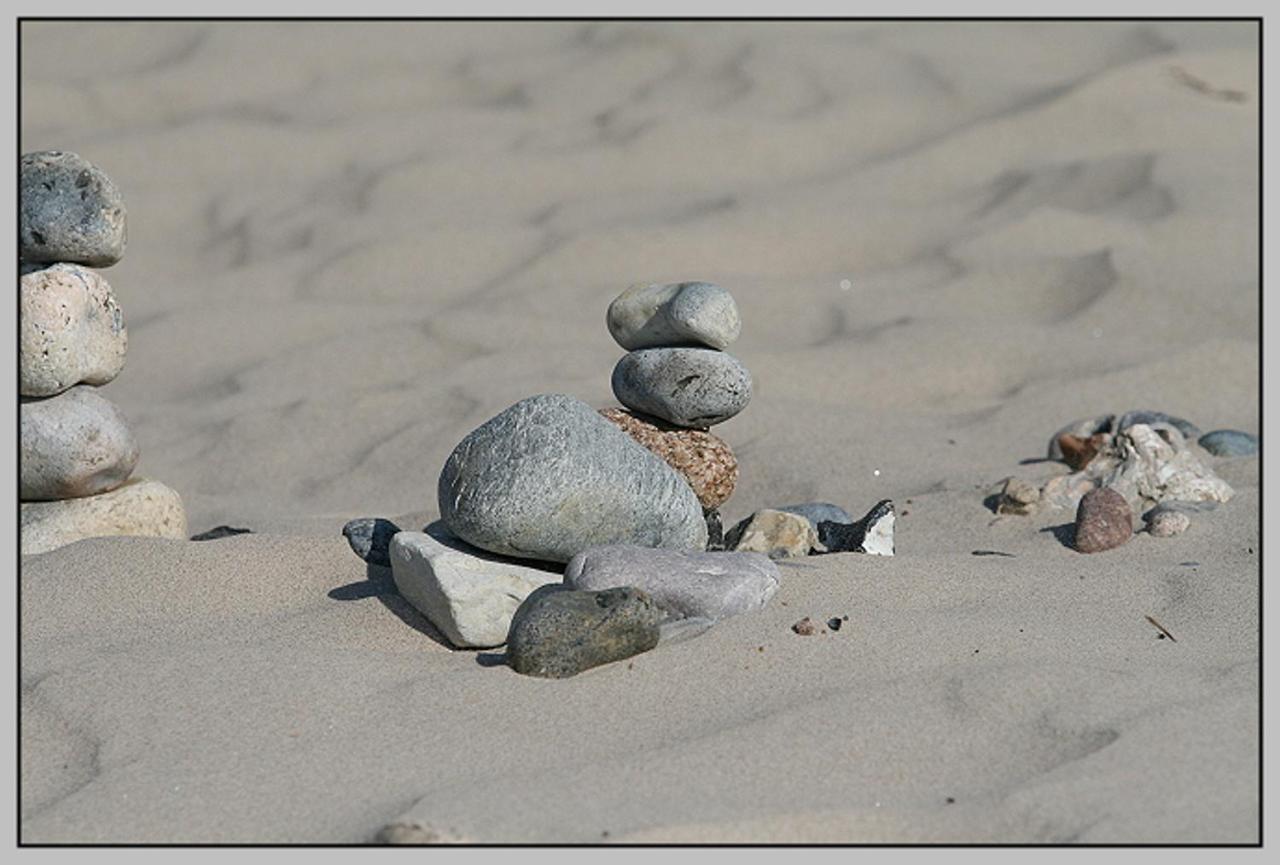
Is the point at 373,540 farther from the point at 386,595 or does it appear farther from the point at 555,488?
Result: the point at 555,488

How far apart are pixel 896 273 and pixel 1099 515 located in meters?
2.60

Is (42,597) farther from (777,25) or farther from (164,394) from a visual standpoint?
(777,25)

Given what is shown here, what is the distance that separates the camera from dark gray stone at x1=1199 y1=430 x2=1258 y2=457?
4.40m

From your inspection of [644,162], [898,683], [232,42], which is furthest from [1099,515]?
[232,42]

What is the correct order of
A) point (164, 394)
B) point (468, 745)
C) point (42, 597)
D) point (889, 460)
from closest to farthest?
point (468, 745) → point (42, 597) → point (889, 460) → point (164, 394)

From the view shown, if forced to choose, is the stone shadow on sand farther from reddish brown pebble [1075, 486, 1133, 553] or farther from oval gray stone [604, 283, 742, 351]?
reddish brown pebble [1075, 486, 1133, 553]

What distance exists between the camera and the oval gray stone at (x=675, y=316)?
367 cm

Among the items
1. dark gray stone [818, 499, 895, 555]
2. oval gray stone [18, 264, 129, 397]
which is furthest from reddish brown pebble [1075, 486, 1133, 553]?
oval gray stone [18, 264, 129, 397]

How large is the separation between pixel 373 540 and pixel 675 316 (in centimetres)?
77

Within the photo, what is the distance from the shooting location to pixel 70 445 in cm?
357

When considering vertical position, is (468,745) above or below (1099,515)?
above

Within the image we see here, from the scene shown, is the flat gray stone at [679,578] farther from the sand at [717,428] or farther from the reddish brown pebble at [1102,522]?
the reddish brown pebble at [1102,522]

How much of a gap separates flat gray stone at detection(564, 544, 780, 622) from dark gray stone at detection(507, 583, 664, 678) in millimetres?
124

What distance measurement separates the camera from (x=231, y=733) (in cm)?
277
